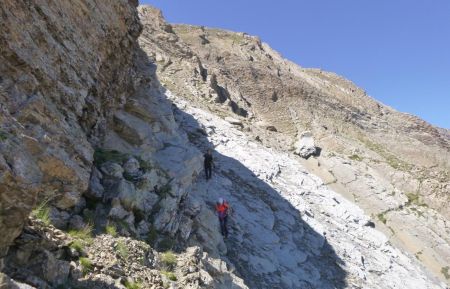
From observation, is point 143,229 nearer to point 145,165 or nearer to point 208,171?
point 145,165

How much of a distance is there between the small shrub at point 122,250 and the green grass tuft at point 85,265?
1.03 metres

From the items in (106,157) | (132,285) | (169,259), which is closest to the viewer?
(132,285)

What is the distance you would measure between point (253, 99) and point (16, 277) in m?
40.7

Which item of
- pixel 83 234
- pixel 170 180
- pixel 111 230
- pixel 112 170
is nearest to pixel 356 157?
pixel 170 180

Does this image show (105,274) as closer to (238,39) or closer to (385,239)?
(385,239)

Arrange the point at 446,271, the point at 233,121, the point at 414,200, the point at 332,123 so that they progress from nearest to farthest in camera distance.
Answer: the point at 446,271 < the point at 414,200 < the point at 233,121 < the point at 332,123

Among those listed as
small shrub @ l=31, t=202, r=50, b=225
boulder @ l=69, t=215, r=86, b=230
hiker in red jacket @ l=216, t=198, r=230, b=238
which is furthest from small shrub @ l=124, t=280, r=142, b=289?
hiker in red jacket @ l=216, t=198, r=230, b=238

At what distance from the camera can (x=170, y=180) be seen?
526 inches

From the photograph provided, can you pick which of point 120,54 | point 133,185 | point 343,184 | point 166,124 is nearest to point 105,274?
point 133,185

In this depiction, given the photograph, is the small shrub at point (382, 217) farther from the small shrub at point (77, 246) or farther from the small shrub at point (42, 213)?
the small shrub at point (42, 213)

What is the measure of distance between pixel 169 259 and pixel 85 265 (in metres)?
2.84

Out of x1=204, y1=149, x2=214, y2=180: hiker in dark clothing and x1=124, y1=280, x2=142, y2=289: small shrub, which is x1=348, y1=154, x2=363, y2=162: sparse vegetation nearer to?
x1=204, y1=149, x2=214, y2=180: hiker in dark clothing

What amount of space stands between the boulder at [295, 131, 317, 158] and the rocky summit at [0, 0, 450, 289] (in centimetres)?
18

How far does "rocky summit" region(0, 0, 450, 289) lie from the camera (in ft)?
26.1
